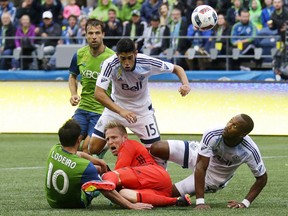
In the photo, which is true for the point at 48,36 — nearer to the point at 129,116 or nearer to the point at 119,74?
the point at 119,74

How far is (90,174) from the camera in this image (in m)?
9.87

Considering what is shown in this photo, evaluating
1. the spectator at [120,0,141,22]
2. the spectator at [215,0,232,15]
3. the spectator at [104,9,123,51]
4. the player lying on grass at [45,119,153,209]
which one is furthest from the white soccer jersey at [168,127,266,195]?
the spectator at [120,0,141,22]

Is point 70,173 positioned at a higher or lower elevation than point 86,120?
higher

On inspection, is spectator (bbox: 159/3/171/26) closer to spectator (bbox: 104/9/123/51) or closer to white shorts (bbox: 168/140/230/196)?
spectator (bbox: 104/9/123/51)

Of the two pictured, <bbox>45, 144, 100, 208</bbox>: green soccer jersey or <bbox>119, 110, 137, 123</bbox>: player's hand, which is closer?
<bbox>45, 144, 100, 208</bbox>: green soccer jersey

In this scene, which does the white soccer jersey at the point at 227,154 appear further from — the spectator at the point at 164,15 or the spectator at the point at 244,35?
the spectator at the point at 164,15

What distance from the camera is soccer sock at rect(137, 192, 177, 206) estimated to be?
10.1m

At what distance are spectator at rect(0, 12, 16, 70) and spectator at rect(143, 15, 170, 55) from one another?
3655mm

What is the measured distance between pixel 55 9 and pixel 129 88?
50.1 ft

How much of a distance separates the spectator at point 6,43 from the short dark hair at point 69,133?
14.8 metres

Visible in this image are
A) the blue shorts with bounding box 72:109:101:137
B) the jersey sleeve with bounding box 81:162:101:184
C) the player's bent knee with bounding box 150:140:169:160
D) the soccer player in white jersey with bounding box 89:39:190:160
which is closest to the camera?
the jersey sleeve with bounding box 81:162:101:184

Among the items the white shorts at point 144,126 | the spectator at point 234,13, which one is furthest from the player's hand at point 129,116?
the spectator at point 234,13

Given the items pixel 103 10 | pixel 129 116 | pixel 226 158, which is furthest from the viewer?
pixel 103 10

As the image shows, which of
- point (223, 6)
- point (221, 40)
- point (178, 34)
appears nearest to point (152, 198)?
point (221, 40)
